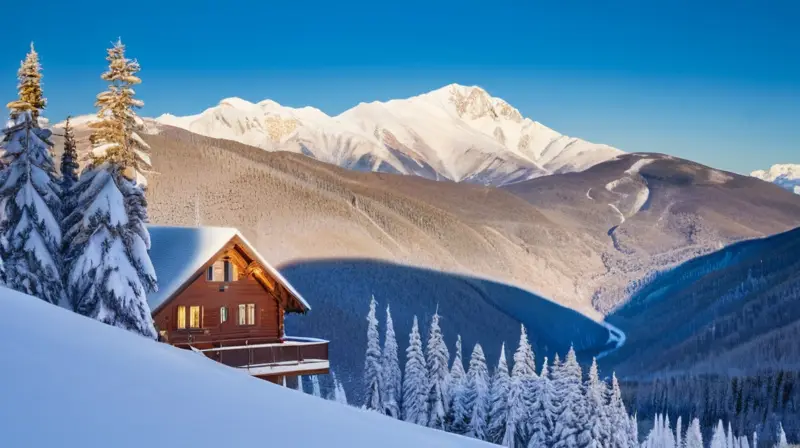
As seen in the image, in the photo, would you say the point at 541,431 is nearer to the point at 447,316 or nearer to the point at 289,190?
the point at 447,316

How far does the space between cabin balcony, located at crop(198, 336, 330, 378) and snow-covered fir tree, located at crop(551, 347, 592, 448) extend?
2635 cm

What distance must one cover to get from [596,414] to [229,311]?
31.1m

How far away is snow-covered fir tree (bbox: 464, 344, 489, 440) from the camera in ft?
208

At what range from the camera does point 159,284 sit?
37.2m

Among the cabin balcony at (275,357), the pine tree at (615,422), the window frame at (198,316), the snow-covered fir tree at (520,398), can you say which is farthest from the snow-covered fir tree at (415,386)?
the window frame at (198,316)

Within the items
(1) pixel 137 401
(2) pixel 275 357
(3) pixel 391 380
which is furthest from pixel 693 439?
(1) pixel 137 401

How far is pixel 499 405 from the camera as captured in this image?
6384cm

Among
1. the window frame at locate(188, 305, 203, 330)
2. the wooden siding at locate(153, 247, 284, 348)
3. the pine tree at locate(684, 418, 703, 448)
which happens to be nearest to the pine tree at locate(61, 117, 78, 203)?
the wooden siding at locate(153, 247, 284, 348)

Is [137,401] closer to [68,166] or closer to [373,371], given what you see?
[68,166]

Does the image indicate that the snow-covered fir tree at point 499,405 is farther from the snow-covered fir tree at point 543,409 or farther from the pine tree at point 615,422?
the pine tree at point 615,422

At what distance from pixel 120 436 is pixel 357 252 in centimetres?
15764

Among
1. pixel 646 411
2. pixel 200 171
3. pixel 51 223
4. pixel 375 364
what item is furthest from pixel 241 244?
pixel 200 171

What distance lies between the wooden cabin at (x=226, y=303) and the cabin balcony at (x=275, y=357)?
3 centimetres

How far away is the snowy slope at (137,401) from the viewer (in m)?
→ 9.43
